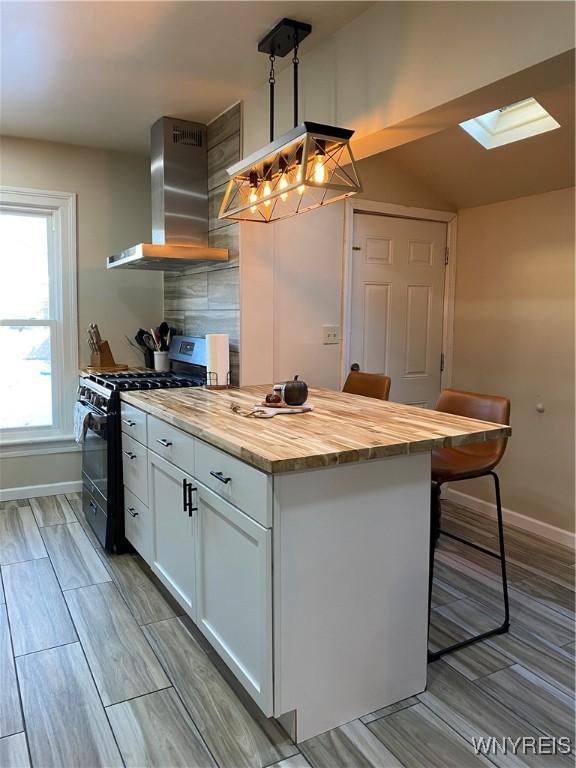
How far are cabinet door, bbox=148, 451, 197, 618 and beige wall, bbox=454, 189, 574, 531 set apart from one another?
2337mm

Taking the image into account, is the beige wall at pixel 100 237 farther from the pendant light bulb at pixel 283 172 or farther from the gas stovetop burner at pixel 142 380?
the pendant light bulb at pixel 283 172

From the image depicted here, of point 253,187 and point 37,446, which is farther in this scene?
point 37,446

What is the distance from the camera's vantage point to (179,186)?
10.9 ft

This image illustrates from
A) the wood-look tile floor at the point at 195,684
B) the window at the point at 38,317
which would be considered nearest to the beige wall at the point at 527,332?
the wood-look tile floor at the point at 195,684

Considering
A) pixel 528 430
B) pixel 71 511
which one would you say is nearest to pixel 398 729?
pixel 528 430

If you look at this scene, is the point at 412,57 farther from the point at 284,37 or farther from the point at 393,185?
the point at 393,185

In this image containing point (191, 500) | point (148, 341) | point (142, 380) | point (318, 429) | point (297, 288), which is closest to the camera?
point (318, 429)

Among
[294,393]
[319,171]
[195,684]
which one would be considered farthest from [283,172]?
[195,684]

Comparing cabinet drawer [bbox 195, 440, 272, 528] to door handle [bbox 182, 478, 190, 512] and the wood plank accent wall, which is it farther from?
the wood plank accent wall

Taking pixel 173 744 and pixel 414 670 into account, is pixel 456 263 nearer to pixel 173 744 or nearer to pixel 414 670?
pixel 414 670

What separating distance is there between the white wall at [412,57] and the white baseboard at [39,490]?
287 cm

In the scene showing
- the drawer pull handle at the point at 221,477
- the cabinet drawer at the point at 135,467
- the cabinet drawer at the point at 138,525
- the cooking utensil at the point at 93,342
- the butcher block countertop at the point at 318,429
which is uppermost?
the cooking utensil at the point at 93,342

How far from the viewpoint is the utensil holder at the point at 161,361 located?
12.7 ft

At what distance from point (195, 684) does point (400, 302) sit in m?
2.77
